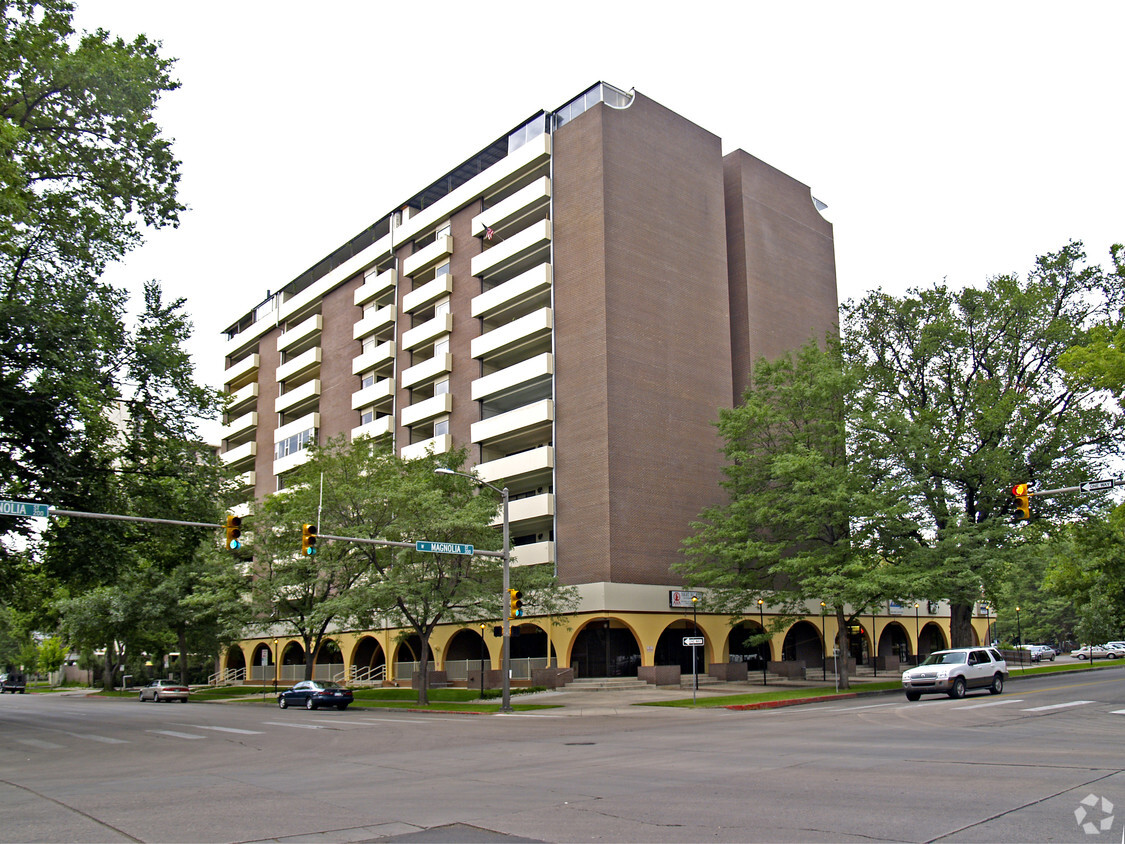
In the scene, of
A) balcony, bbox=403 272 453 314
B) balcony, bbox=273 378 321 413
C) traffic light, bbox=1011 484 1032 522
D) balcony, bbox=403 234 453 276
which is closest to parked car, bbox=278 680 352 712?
balcony, bbox=403 272 453 314

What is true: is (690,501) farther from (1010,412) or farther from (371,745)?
(371,745)

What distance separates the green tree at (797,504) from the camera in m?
37.3

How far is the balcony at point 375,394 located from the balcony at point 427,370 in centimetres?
163

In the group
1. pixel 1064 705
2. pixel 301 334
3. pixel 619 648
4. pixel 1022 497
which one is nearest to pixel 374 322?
pixel 301 334

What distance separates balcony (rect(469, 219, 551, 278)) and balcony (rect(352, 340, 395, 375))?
414 inches

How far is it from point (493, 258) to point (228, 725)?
32047 mm

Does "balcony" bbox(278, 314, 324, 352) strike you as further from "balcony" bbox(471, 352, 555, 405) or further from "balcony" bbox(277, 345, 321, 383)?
"balcony" bbox(471, 352, 555, 405)

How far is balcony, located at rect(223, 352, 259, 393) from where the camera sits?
84312 mm

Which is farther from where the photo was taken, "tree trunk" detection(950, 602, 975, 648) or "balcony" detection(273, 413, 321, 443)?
"balcony" detection(273, 413, 321, 443)

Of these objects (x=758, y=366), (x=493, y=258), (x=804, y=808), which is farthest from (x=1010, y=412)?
(x=804, y=808)

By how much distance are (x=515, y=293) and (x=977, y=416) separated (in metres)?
25.6

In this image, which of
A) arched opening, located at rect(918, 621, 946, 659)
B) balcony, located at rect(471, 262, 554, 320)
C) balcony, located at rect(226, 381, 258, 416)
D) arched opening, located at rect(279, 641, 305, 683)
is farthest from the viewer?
balcony, located at rect(226, 381, 258, 416)

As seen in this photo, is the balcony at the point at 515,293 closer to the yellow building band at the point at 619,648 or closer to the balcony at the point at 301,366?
the yellow building band at the point at 619,648

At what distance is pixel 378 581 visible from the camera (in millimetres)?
38156
